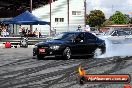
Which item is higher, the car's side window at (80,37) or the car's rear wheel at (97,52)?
the car's side window at (80,37)

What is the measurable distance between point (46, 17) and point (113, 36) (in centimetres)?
3402

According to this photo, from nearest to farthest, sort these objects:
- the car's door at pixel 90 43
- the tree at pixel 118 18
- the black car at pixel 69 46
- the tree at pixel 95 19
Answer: the black car at pixel 69 46, the car's door at pixel 90 43, the tree at pixel 95 19, the tree at pixel 118 18

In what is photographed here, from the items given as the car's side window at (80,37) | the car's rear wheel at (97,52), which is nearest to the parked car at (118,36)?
the car's rear wheel at (97,52)

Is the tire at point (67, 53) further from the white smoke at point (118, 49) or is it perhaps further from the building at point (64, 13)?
the building at point (64, 13)

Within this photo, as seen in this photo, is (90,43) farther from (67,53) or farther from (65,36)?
(67,53)

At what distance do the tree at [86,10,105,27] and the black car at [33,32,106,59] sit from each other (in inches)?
4444

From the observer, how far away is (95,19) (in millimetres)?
132000

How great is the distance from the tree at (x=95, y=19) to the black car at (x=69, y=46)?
370ft

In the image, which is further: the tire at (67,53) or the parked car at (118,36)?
the parked car at (118,36)

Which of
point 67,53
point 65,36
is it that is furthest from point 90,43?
point 67,53

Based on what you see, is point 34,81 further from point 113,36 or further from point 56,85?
point 113,36

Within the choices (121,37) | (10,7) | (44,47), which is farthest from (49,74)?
(10,7)

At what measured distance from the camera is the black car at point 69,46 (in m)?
17.4

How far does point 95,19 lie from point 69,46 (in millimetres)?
114960
